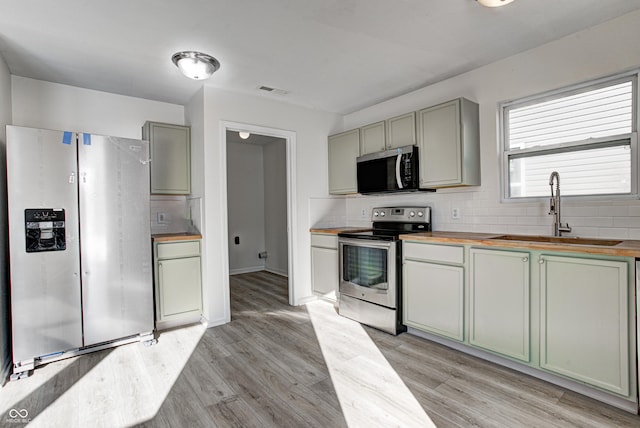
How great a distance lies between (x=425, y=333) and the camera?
9.55 ft

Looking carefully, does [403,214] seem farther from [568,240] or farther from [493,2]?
[493,2]

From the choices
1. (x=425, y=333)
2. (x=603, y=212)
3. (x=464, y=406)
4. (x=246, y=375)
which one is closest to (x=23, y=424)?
(x=246, y=375)

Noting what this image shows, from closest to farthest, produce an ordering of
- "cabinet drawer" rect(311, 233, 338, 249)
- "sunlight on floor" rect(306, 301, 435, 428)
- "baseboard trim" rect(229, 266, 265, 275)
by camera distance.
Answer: "sunlight on floor" rect(306, 301, 435, 428), "cabinet drawer" rect(311, 233, 338, 249), "baseboard trim" rect(229, 266, 265, 275)

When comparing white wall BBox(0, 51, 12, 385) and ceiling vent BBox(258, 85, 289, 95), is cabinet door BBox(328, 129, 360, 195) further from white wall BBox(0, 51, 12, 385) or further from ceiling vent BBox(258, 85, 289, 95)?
white wall BBox(0, 51, 12, 385)

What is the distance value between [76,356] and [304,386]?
1.97 metres

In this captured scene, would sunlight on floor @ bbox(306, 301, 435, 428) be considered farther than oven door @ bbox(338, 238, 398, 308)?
No

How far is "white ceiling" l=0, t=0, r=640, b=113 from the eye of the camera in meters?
2.03

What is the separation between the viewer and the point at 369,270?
3.23 metres

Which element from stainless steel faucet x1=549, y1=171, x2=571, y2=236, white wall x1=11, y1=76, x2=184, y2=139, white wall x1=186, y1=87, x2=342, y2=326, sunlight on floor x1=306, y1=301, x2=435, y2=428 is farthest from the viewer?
white wall x1=186, y1=87, x2=342, y2=326

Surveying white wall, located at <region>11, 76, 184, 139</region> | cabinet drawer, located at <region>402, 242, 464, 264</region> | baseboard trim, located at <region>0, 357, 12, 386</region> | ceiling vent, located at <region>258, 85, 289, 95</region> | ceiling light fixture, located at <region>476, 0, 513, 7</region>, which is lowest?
baseboard trim, located at <region>0, 357, 12, 386</region>

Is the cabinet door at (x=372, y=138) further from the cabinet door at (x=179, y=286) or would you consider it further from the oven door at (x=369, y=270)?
the cabinet door at (x=179, y=286)

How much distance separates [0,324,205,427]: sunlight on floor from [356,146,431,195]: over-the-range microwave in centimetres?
239

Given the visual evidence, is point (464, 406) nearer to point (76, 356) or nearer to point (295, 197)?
point (295, 197)

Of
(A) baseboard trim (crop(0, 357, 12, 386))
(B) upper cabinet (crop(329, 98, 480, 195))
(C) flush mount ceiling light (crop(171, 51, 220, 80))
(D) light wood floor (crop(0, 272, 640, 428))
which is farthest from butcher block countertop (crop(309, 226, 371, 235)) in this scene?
(A) baseboard trim (crop(0, 357, 12, 386))
